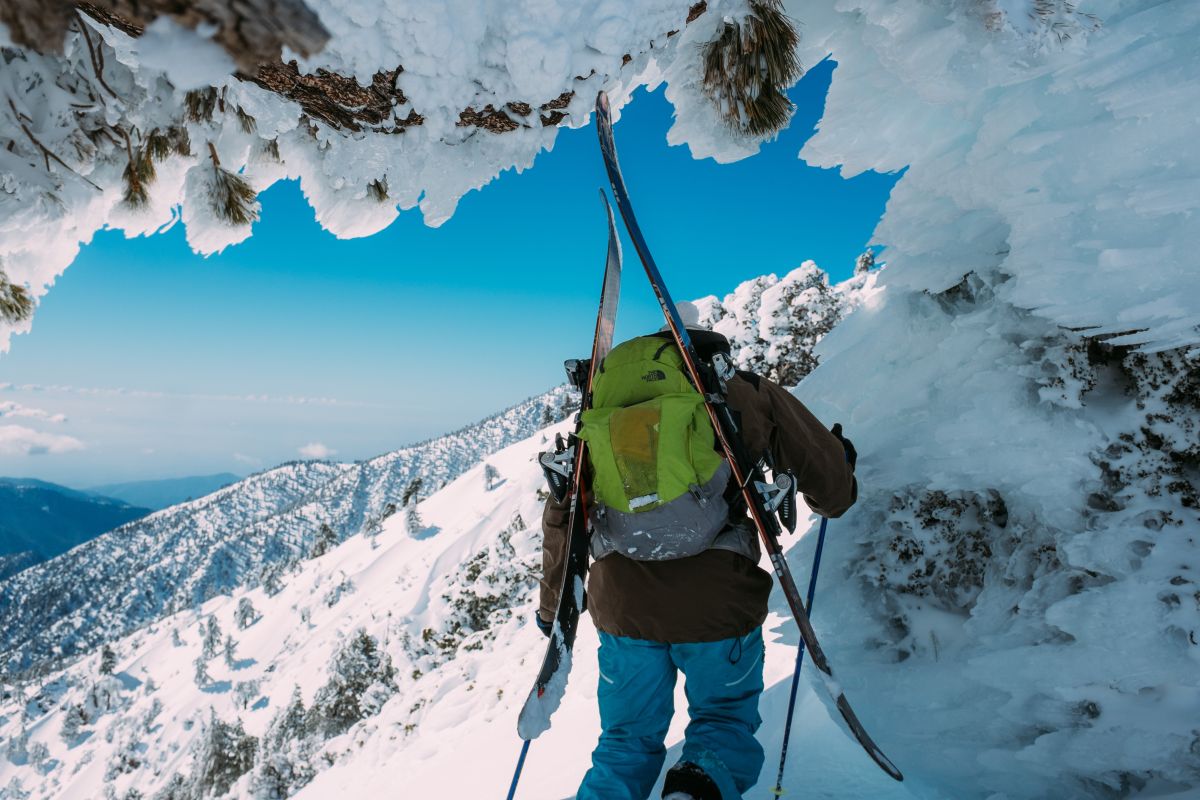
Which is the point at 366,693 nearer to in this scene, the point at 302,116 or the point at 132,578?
the point at 302,116

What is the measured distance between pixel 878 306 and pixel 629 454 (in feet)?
7.58

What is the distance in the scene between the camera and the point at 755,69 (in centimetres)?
297

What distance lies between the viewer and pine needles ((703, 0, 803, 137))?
2.81m

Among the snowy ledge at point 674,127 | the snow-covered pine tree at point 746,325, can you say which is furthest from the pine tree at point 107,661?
the snowy ledge at point 674,127

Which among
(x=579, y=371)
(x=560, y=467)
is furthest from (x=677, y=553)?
(x=579, y=371)

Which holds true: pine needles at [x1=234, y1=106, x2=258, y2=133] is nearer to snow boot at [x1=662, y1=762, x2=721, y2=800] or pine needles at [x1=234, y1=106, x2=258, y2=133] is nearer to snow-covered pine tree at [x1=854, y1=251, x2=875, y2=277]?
snow boot at [x1=662, y1=762, x2=721, y2=800]

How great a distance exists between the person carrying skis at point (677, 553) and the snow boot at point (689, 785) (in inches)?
5.6

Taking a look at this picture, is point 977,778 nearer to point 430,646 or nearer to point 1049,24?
point 1049,24

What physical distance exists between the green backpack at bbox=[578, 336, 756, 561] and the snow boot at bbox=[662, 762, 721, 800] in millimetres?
783

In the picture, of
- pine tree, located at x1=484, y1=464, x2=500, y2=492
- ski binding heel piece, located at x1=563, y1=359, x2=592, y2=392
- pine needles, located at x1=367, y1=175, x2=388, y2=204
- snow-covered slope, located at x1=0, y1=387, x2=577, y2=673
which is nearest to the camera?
ski binding heel piece, located at x1=563, y1=359, x2=592, y2=392

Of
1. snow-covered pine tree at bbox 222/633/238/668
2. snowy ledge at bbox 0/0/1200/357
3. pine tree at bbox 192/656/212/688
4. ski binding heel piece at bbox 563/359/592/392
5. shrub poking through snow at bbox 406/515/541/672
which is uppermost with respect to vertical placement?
snowy ledge at bbox 0/0/1200/357

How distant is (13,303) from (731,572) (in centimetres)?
467

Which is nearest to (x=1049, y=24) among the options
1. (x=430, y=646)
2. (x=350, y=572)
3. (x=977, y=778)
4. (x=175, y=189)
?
(x=977, y=778)

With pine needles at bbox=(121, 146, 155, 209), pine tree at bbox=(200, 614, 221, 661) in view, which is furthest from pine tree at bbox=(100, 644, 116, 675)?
pine needles at bbox=(121, 146, 155, 209)
